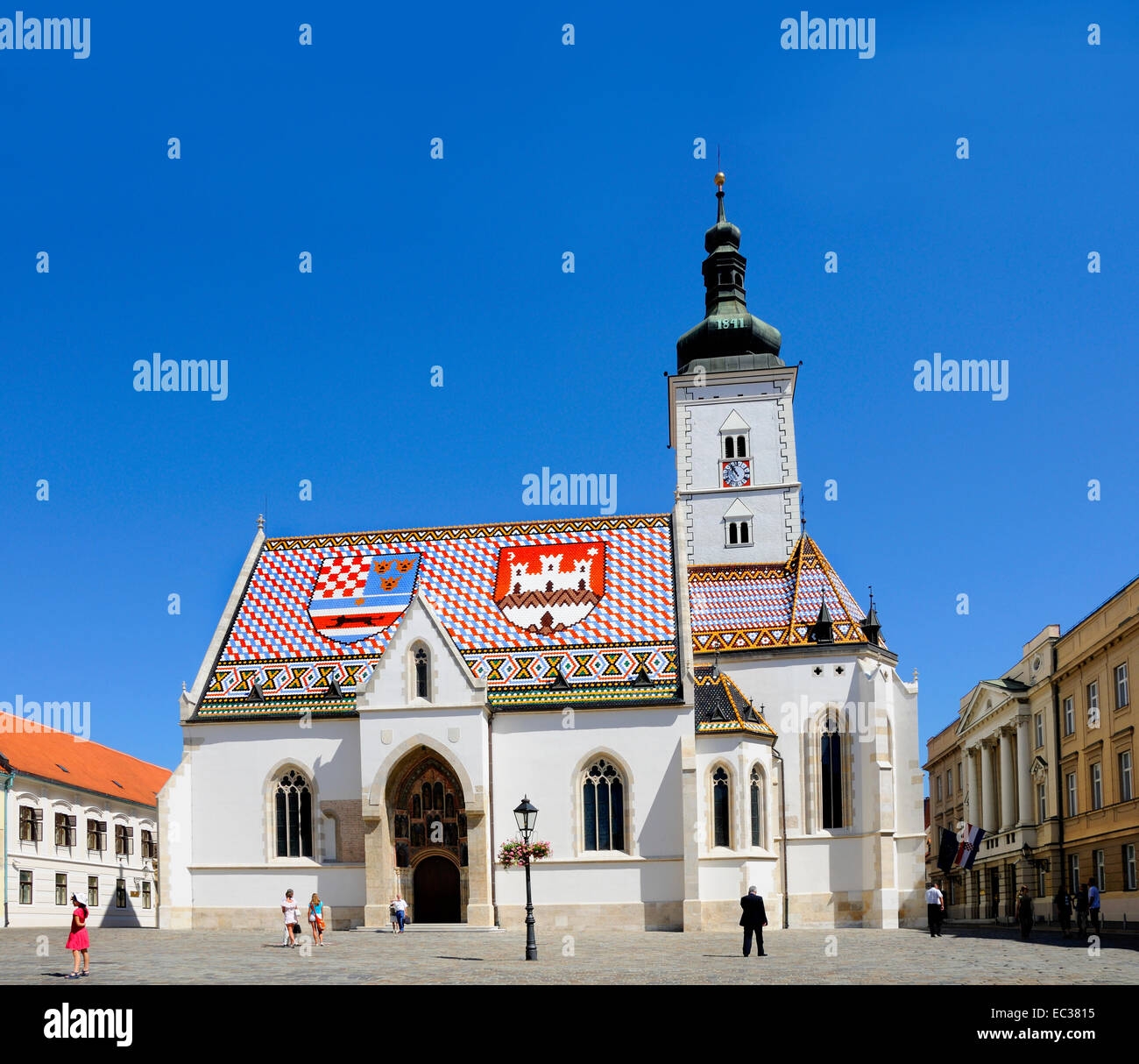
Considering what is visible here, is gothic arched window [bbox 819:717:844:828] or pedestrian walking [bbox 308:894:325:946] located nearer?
pedestrian walking [bbox 308:894:325:946]

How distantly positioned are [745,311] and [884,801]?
28.7 meters

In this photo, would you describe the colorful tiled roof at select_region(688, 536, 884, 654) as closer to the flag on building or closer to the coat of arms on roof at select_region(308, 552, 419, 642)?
the coat of arms on roof at select_region(308, 552, 419, 642)

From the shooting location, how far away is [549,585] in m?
47.7

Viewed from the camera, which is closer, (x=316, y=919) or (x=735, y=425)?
(x=316, y=919)

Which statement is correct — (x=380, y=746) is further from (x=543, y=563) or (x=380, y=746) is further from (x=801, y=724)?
(x=801, y=724)

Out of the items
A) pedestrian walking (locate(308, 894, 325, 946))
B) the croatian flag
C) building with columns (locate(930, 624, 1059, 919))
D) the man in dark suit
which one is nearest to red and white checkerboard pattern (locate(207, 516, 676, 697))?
pedestrian walking (locate(308, 894, 325, 946))

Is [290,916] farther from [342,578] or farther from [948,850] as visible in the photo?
[948,850]

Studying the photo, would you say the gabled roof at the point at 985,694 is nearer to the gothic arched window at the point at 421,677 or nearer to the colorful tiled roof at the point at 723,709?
the colorful tiled roof at the point at 723,709

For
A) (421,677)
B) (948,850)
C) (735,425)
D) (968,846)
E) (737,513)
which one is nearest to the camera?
(421,677)

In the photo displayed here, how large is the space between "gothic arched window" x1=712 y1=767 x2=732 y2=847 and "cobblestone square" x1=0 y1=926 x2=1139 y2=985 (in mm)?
4146

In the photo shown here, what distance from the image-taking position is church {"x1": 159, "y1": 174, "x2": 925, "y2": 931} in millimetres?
43062

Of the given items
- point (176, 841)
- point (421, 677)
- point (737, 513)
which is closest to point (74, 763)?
point (176, 841)

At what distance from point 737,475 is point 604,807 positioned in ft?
80.1
